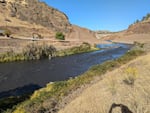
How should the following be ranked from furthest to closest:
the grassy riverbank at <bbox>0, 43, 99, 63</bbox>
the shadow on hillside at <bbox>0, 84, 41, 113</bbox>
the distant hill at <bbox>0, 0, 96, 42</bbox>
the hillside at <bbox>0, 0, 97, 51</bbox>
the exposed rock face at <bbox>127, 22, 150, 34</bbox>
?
the exposed rock face at <bbox>127, 22, 150, 34</bbox> < the distant hill at <bbox>0, 0, 96, 42</bbox> < the hillside at <bbox>0, 0, 97, 51</bbox> < the grassy riverbank at <bbox>0, 43, 99, 63</bbox> < the shadow on hillside at <bbox>0, 84, 41, 113</bbox>

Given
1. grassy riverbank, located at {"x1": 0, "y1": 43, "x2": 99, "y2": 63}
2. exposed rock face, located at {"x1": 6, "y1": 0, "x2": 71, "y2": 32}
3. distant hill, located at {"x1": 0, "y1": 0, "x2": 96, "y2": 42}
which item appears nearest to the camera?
grassy riverbank, located at {"x1": 0, "y1": 43, "x2": 99, "y2": 63}

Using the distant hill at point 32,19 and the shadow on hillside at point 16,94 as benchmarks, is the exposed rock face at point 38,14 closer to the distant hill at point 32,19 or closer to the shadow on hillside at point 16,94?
the distant hill at point 32,19

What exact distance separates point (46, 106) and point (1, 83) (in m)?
18.4

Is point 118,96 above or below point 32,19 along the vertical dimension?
below

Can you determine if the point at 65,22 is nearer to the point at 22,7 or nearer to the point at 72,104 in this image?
the point at 22,7

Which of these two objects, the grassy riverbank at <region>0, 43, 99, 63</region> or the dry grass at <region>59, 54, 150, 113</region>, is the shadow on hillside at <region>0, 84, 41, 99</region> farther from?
the grassy riverbank at <region>0, 43, 99, 63</region>

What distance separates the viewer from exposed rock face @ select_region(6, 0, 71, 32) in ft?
373

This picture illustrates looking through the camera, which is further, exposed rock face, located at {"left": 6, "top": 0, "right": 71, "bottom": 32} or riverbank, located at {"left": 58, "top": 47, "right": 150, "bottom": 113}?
exposed rock face, located at {"left": 6, "top": 0, "right": 71, "bottom": 32}

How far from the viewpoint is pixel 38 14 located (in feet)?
393

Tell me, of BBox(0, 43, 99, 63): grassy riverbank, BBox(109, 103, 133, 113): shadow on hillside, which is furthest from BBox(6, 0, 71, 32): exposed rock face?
BBox(109, 103, 133, 113): shadow on hillside

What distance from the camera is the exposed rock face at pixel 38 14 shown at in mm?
113562

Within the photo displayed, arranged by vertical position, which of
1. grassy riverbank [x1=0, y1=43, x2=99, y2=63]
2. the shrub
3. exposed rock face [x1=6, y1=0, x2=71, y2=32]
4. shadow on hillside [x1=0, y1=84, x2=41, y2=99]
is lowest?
shadow on hillside [x1=0, y1=84, x2=41, y2=99]

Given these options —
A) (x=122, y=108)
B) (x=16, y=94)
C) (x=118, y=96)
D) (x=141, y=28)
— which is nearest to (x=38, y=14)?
(x=141, y=28)

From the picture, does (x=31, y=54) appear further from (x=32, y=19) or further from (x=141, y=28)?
(x=141, y=28)
